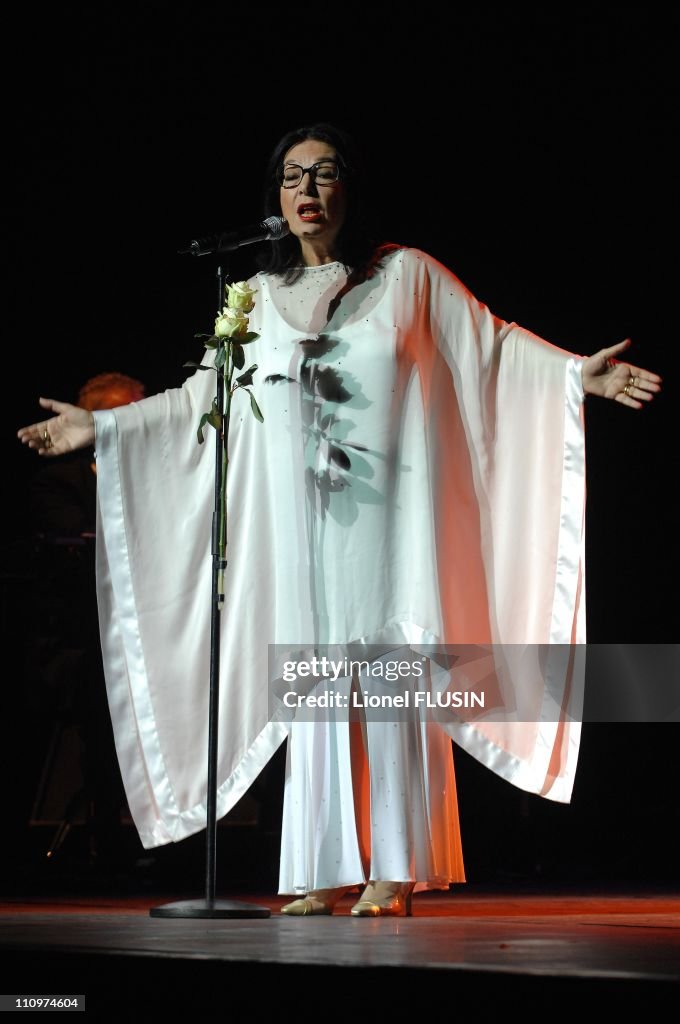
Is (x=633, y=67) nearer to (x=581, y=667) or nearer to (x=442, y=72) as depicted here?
(x=442, y=72)

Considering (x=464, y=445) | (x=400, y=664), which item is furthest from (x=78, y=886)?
(x=464, y=445)

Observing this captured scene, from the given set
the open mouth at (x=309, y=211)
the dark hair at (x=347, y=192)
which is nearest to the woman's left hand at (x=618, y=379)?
the dark hair at (x=347, y=192)

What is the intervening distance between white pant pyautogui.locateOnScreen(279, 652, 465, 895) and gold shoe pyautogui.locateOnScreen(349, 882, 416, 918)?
0.08 ft

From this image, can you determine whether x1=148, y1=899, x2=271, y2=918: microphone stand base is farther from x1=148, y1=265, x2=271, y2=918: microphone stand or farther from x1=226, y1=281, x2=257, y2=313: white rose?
Result: x1=226, y1=281, x2=257, y2=313: white rose

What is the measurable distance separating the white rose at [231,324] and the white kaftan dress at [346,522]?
0.23m

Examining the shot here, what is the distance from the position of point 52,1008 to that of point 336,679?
132 centimetres

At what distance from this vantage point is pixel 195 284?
5211 millimetres

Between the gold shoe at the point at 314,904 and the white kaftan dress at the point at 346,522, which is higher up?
the white kaftan dress at the point at 346,522

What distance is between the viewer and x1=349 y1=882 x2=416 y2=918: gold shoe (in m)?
2.90

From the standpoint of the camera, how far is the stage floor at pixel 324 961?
1.64 metres

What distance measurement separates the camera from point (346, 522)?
312 cm

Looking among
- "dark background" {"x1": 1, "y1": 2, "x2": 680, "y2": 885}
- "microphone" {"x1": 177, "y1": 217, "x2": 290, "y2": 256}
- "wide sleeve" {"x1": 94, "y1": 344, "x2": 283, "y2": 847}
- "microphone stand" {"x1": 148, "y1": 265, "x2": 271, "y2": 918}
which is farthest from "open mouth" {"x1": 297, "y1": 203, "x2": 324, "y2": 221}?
"dark background" {"x1": 1, "y1": 2, "x2": 680, "y2": 885}

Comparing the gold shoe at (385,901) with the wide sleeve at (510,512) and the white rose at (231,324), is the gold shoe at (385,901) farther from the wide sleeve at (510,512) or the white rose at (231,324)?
the white rose at (231,324)

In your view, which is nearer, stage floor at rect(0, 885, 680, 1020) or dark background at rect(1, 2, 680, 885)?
stage floor at rect(0, 885, 680, 1020)
